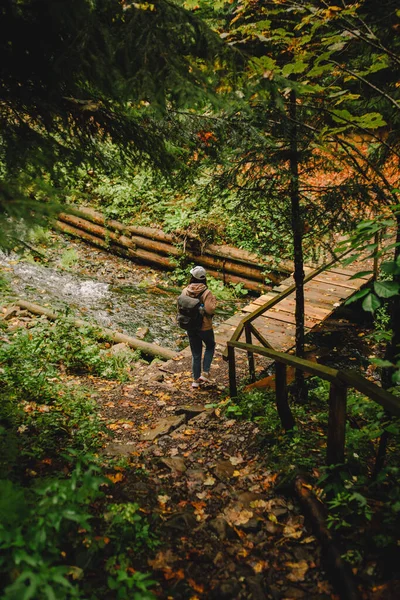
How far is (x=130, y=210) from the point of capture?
48.5 ft

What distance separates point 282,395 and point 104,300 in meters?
8.08

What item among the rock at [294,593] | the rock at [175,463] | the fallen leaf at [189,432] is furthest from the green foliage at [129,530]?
the fallen leaf at [189,432]

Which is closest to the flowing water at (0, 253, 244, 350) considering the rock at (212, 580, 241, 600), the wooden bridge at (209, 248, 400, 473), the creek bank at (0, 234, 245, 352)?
the creek bank at (0, 234, 245, 352)

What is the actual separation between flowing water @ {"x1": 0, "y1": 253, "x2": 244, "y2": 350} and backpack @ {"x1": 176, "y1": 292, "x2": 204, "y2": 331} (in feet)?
10.5

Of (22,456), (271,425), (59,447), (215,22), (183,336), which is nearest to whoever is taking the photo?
(22,456)

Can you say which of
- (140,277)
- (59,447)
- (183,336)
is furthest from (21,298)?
(59,447)

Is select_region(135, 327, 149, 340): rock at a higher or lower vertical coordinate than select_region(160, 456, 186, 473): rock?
higher

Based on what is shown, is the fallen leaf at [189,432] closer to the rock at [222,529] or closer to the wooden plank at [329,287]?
the rock at [222,529]

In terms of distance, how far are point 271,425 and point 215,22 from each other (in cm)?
568

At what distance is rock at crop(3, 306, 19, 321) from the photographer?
31.9ft

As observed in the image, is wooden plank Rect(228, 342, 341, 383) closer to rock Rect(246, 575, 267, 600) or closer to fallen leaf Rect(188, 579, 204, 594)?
rock Rect(246, 575, 267, 600)

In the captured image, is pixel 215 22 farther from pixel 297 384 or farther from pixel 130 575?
pixel 130 575

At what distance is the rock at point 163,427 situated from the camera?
209 inches

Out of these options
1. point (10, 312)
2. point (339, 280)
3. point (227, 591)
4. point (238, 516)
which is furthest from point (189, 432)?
point (339, 280)
